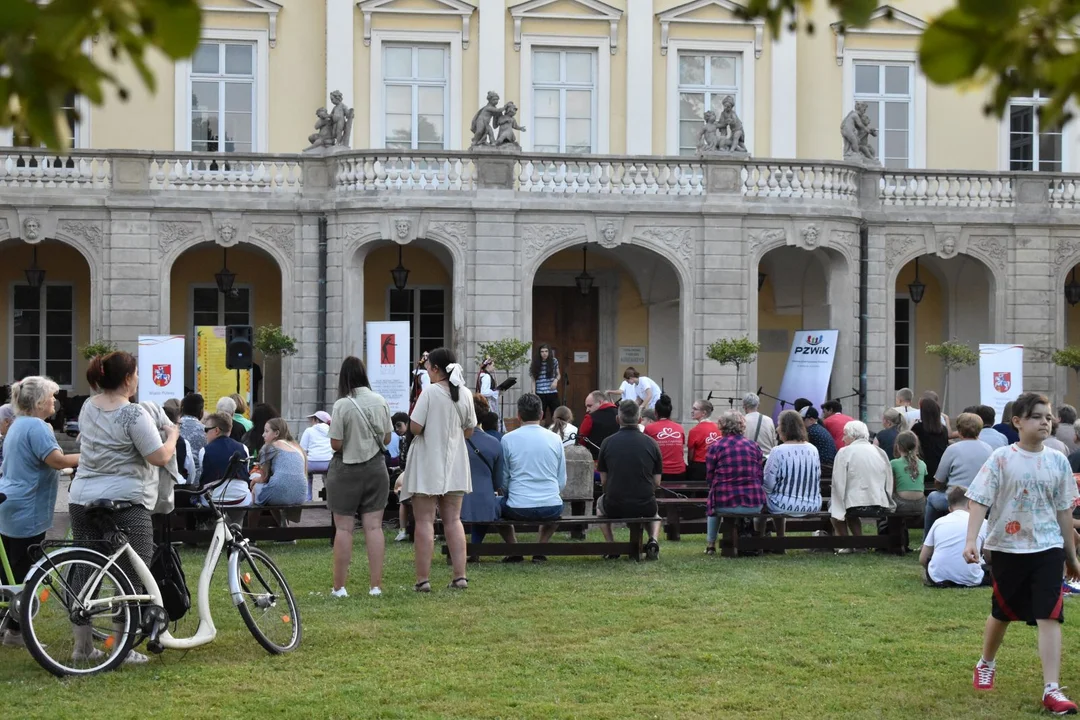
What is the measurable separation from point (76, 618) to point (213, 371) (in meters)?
16.6

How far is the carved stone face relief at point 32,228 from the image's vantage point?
82.0 ft

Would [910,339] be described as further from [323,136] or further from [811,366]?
[323,136]

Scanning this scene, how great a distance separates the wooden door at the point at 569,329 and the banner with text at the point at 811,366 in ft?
16.1

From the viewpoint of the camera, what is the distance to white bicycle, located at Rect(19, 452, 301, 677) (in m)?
7.88

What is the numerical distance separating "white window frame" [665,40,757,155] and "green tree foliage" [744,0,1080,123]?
26741 mm

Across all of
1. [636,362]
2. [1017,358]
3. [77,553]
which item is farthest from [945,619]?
[636,362]

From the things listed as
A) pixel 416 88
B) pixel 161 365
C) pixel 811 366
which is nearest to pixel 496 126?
pixel 416 88

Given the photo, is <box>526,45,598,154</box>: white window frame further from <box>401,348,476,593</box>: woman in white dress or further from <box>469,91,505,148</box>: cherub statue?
<box>401,348,476,593</box>: woman in white dress

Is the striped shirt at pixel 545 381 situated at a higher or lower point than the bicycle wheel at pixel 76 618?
higher

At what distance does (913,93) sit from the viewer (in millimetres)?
30453

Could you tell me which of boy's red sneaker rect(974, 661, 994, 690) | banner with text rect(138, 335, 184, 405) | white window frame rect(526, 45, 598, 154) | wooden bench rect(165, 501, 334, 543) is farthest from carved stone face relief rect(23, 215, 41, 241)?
boy's red sneaker rect(974, 661, 994, 690)

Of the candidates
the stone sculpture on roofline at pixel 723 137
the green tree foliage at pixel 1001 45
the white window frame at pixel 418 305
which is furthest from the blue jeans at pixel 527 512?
the white window frame at pixel 418 305

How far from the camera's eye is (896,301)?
30.7 metres

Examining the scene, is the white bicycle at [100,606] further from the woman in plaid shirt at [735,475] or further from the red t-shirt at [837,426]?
the red t-shirt at [837,426]
